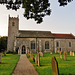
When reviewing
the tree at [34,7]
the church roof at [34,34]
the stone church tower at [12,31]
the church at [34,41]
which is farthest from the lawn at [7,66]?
the stone church tower at [12,31]

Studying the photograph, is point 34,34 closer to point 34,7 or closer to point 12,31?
point 12,31

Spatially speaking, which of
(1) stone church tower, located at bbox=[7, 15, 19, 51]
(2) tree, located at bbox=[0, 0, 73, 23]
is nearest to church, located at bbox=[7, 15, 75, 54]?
(1) stone church tower, located at bbox=[7, 15, 19, 51]

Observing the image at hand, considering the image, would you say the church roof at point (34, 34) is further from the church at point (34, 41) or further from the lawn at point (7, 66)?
the lawn at point (7, 66)

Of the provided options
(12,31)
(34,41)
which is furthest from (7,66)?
(12,31)

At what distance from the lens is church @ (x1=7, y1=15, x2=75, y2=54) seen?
35.7 metres

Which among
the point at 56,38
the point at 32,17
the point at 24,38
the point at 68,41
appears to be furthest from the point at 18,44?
the point at 32,17

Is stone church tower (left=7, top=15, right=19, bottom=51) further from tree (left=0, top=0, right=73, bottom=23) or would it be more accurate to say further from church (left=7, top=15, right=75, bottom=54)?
tree (left=0, top=0, right=73, bottom=23)

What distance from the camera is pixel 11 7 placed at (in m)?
7.88

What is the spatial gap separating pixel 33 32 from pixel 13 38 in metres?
6.96

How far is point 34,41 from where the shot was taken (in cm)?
3653

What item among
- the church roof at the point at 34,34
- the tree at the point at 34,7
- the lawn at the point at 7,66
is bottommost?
the lawn at the point at 7,66

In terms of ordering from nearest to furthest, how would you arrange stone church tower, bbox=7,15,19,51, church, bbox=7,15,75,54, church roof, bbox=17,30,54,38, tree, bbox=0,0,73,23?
tree, bbox=0,0,73,23
church, bbox=7,15,75,54
church roof, bbox=17,30,54,38
stone church tower, bbox=7,15,19,51

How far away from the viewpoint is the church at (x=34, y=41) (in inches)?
1406

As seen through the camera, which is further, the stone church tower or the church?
the stone church tower
